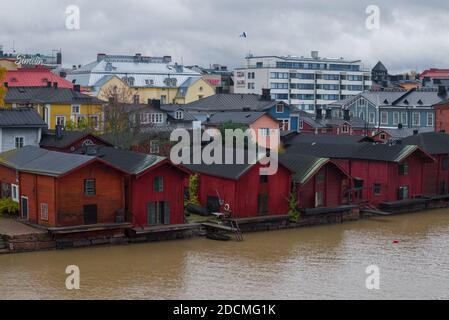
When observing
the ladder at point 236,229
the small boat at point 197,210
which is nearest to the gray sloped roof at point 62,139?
the small boat at point 197,210

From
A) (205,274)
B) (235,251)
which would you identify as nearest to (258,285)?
(205,274)

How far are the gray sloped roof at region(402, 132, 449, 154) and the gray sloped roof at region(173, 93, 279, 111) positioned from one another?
63.6 feet

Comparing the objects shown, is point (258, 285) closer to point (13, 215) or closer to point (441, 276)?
point (441, 276)

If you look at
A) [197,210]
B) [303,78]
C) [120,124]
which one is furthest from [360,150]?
[303,78]

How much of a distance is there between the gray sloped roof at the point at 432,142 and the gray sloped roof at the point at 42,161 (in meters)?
25.5

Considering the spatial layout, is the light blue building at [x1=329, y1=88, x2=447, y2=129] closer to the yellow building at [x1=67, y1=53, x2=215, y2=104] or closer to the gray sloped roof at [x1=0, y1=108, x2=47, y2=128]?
the yellow building at [x1=67, y1=53, x2=215, y2=104]

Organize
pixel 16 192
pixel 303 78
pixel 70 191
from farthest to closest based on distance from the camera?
pixel 303 78 → pixel 16 192 → pixel 70 191

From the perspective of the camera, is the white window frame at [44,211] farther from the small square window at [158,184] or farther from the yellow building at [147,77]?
the yellow building at [147,77]

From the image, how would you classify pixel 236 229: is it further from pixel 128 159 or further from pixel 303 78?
pixel 303 78

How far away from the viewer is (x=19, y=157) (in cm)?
3744

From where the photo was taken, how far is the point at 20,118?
1705 inches

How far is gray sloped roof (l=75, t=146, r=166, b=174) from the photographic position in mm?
34781

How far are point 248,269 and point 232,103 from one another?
4241 centimetres

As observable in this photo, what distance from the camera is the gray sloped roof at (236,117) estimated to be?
62.7 meters
